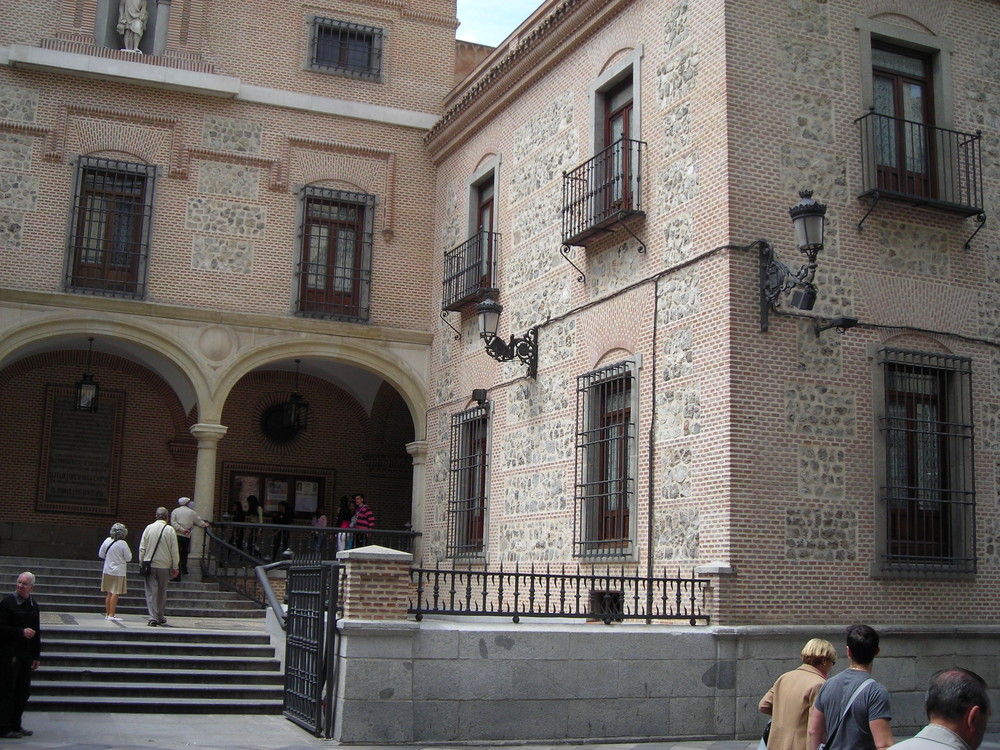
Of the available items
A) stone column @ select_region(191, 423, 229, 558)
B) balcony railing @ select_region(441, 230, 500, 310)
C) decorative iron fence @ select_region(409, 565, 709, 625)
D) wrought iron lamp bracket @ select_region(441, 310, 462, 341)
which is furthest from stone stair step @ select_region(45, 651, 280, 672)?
wrought iron lamp bracket @ select_region(441, 310, 462, 341)

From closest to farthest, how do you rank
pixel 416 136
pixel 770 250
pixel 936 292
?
pixel 770 250 < pixel 936 292 < pixel 416 136

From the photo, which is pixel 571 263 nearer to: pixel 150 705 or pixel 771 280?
pixel 771 280

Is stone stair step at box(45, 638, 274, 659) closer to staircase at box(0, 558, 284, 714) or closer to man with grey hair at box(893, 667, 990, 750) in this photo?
staircase at box(0, 558, 284, 714)

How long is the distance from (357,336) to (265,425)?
4.01m

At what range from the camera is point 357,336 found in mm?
18656

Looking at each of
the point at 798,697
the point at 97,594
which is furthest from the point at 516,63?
the point at 798,697

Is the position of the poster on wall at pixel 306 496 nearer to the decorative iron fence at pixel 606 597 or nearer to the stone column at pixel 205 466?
the stone column at pixel 205 466

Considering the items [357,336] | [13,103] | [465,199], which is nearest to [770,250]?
[465,199]

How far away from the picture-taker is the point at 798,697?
19.6 feet

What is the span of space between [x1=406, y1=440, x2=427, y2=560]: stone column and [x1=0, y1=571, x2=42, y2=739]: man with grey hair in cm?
895

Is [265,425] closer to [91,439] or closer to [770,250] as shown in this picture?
[91,439]

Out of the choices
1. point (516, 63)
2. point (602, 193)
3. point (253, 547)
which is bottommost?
point (253, 547)

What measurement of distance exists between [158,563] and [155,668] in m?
2.25

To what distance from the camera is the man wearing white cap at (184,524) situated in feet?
55.9
